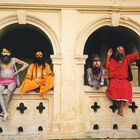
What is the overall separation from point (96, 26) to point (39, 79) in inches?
82.1

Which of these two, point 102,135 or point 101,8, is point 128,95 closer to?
point 102,135

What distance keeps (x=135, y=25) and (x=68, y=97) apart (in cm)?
269

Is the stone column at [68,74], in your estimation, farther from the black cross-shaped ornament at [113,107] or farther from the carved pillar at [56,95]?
the black cross-shaped ornament at [113,107]

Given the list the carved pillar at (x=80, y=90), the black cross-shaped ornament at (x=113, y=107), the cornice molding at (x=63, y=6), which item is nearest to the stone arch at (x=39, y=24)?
the cornice molding at (x=63, y=6)

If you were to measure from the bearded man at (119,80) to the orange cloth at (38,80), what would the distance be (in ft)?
5.06

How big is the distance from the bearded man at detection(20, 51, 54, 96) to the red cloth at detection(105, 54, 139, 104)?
1.54 m

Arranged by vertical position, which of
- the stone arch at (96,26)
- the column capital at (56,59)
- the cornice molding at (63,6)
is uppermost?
the cornice molding at (63,6)

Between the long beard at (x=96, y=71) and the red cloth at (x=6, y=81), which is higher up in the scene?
the long beard at (x=96, y=71)

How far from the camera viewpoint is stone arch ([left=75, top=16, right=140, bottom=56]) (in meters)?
15.3

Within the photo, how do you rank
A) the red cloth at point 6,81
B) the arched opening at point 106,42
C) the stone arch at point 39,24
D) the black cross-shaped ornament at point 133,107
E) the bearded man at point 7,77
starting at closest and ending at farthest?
the bearded man at point 7,77 < the red cloth at point 6,81 < the stone arch at point 39,24 < the black cross-shaped ornament at point 133,107 < the arched opening at point 106,42

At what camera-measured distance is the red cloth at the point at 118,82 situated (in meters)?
15.0

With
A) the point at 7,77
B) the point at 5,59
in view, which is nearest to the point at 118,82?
the point at 7,77

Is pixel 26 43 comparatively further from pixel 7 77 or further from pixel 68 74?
pixel 68 74

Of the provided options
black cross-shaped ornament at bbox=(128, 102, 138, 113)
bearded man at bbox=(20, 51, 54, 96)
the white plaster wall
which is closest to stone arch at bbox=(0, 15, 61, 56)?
the white plaster wall
